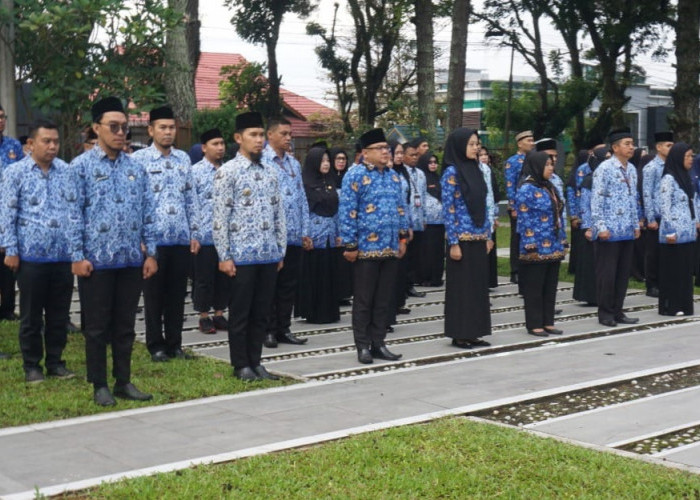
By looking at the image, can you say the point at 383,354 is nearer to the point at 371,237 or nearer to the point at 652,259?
the point at 371,237

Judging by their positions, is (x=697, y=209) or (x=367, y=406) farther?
(x=697, y=209)

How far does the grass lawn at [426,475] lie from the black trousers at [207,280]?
5052mm

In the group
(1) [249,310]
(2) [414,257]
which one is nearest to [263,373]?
(1) [249,310]

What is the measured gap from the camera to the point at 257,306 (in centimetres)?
913

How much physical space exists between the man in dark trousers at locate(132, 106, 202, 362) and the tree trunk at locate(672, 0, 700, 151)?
13.8m

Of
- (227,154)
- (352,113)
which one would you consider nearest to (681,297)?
(227,154)

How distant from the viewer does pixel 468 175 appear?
1058cm

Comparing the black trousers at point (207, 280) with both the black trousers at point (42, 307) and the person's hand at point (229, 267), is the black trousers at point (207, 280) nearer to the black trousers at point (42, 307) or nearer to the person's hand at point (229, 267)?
the black trousers at point (42, 307)

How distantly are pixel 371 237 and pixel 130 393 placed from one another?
2.77 metres

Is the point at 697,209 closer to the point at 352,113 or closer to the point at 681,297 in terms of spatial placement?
the point at 681,297

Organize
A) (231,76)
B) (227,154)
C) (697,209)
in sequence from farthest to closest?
(231,76)
(697,209)
(227,154)

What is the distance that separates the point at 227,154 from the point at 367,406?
A: 581 centimetres

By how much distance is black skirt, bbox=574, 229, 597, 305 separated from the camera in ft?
45.4

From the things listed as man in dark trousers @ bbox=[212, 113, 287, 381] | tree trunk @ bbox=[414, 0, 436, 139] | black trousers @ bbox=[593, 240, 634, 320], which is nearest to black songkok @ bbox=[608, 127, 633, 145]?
black trousers @ bbox=[593, 240, 634, 320]
